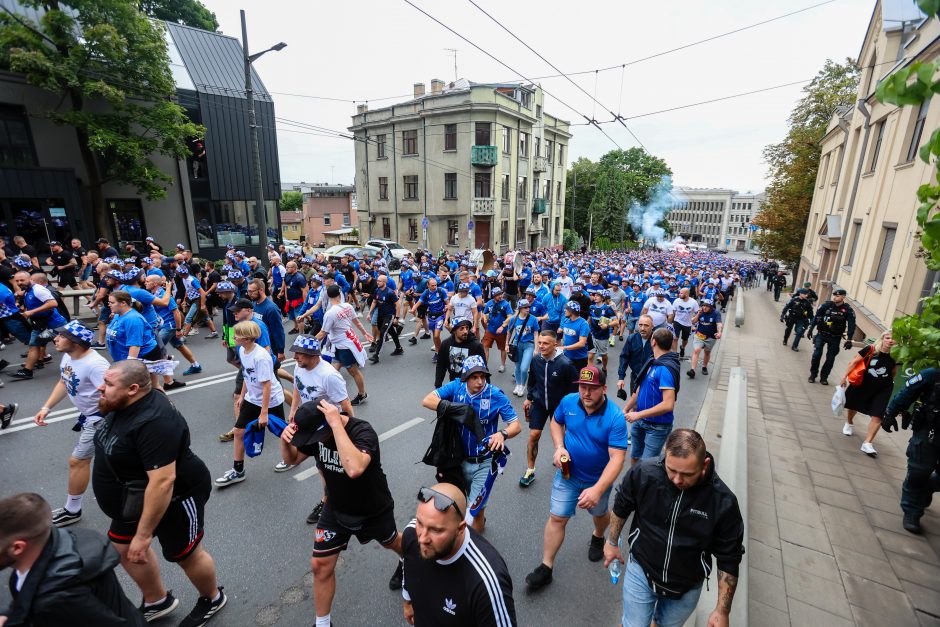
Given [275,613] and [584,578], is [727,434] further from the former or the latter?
[275,613]

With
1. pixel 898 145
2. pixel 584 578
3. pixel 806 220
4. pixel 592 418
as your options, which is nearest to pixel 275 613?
pixel 584 578

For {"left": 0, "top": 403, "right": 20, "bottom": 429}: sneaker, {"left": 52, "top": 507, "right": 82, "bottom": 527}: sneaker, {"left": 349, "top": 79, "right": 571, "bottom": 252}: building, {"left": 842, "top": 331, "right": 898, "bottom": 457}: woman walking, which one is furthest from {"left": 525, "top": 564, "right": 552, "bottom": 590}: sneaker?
{"left": 349, "top": 79, "right": 571, "bottom": 252}: building

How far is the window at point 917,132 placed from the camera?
10.6m

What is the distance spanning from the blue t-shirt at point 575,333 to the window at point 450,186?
2737 cm

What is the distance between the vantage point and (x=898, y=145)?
38.3ft

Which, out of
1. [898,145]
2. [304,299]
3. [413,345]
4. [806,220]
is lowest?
[413,345]

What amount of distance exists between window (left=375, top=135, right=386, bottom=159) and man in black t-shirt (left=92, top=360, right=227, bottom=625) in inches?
1370

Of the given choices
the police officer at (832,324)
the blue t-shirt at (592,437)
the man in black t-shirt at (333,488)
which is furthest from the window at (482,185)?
the man in black t-shirt at (333,488)

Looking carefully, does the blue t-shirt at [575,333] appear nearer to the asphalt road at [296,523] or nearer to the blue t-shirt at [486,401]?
the asphalt road at [296,523]

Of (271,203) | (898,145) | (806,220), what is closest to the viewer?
(898,145)

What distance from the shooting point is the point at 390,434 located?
6.12 m

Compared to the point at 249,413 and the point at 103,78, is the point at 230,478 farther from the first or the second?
the point at 103,78

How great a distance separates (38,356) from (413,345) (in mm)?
7155

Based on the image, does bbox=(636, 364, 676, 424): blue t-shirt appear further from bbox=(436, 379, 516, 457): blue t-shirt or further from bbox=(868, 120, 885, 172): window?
bbox=(868, 120, 885, 172): window
